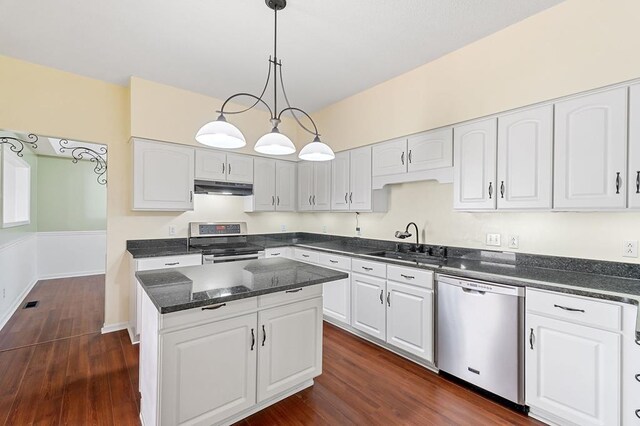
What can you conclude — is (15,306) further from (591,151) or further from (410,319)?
(591,151)

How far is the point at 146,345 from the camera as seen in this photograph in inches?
74.3

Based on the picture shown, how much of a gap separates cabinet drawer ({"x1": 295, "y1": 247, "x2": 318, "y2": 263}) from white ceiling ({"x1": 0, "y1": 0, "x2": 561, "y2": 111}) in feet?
7.06

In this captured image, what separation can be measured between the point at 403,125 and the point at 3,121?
4.09 metres

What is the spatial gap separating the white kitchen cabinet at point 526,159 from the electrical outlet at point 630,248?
0.53 m

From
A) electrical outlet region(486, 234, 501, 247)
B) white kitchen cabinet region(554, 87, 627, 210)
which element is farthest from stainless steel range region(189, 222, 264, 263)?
white kitchen cabinet region(554, 87, 627, 210)

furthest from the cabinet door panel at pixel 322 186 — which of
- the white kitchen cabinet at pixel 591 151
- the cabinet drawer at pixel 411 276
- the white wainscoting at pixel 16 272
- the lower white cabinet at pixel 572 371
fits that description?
the white wainscoting at pixel 16 272

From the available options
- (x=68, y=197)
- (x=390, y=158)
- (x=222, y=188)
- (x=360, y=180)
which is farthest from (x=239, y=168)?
Answer: (x=68, y=197)

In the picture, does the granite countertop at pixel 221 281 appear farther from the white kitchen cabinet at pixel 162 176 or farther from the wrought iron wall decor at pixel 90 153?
the wrought iron wall decor at pixel 90 153

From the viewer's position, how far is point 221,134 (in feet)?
6.00

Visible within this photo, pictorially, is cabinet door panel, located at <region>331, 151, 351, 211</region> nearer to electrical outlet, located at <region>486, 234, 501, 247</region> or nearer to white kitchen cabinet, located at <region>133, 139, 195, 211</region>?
electrical outlet, located at <region>486, 234, 501, 247</region>

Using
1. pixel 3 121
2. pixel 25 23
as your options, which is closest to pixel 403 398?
pixel 25 23

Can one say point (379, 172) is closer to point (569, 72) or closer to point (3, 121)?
point (569, 72)

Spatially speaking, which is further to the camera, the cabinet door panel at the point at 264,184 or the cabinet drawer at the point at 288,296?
the cabinet door panel at the point at 264,184

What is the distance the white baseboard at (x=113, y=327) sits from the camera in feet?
Answer: 11.4
